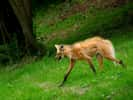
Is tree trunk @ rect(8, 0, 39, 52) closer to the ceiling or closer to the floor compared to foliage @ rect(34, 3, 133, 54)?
closer to the ceiling

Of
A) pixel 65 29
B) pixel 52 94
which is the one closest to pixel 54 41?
pixel 65 29

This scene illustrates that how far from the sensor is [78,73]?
17516 mm

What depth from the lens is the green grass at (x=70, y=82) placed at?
14336mm

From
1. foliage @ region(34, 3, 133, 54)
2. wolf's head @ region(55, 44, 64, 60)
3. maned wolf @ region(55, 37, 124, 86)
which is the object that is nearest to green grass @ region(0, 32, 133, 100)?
maned wolf @ region(55, 37, 124, 86)

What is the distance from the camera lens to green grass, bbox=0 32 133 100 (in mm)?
14336

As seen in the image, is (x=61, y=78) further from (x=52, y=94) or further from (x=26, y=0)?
(x=26, y=0)

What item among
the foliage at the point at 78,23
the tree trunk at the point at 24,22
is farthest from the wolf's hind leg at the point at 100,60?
the foliage at the point at 78,23

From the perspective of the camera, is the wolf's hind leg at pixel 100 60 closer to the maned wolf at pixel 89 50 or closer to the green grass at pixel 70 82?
the green grass at pixel 70 82

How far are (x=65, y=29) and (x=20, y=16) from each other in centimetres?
935

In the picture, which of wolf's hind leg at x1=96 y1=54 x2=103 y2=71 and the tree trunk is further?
the tree trunk

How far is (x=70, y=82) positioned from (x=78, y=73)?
4.01 feet

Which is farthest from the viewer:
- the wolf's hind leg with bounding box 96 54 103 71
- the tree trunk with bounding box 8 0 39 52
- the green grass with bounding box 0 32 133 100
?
the tree trunk with bounding box 8 0 39 52

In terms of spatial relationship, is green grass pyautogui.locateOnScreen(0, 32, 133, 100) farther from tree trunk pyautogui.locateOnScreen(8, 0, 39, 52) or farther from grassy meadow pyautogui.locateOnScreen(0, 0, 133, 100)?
tree trunk pyautogui.locateOnScreen(8, 0, 39, 52)

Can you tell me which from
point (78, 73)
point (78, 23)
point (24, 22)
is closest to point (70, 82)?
point (78, 73)
